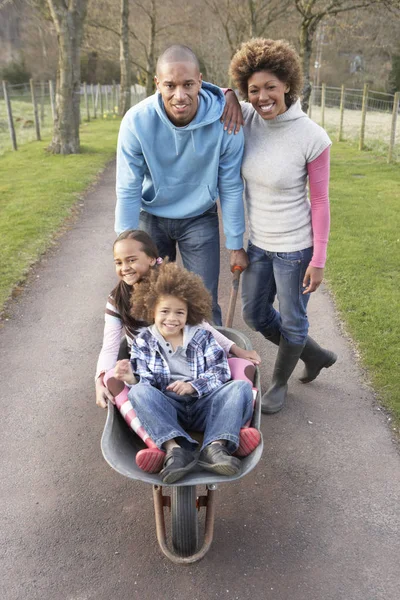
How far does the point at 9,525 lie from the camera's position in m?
2.71

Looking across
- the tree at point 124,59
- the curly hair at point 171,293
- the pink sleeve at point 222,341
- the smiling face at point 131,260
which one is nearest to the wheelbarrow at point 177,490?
the pink sleeve at point 222,341

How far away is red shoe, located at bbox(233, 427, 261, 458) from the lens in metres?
2.37

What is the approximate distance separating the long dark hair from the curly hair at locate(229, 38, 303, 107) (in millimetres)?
945

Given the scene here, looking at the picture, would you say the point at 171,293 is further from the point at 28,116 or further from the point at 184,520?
the point at 28,116

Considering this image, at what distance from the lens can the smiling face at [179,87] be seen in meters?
2.71

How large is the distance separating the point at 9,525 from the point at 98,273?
3663mm

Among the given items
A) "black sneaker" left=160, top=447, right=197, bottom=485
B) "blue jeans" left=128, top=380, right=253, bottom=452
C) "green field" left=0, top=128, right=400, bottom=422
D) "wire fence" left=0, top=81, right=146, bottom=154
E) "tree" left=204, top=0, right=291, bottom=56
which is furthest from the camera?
"tree" left=204, top=0, right=291, bottom=56

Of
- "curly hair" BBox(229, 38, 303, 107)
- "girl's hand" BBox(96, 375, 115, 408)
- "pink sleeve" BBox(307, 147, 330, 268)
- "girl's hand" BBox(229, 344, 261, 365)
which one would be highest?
"curly hair" BBox(229, 38, 303, 107)

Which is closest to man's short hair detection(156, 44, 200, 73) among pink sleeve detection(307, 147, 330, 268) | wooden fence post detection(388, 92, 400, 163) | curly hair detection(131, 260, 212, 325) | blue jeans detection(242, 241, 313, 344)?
pink sleeve detection(307, 147, 330, 268)

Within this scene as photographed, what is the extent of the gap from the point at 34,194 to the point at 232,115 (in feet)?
23.4

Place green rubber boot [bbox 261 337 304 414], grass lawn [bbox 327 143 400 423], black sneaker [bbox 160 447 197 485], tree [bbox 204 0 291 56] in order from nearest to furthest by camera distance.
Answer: black sneaker [bbox 160 447 197 485], green rubber boot [bbox 261 337 304 414], grass lawn [bbox 327 143 400 423], tree [bbox 204 0 291 56]

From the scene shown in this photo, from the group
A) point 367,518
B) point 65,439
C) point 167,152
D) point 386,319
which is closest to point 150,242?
point 167,152

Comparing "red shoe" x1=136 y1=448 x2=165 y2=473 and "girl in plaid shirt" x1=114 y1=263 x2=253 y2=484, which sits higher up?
"girl in plaid shirt" x1=114 y1=263 x2=253 y2=484

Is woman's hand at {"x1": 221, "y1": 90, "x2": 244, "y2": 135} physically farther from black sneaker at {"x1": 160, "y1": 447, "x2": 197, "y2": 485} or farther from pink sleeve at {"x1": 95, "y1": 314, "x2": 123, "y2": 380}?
black sneaker at {"x1": 160, "y1": 447, "x2": 197, "y2": 485}
